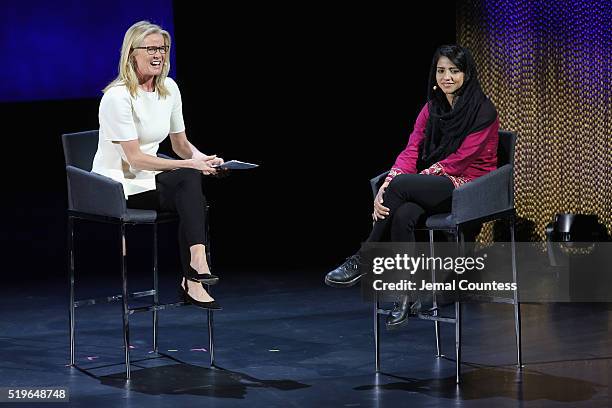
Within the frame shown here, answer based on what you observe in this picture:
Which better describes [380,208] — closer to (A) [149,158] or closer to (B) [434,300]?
(B) [434,300]

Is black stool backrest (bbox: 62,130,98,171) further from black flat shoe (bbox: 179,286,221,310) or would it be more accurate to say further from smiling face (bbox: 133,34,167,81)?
black flat shoe (bbox: 179,286,221,310)

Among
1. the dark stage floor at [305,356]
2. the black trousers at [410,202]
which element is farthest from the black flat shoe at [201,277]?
the black trousers at [410,202]

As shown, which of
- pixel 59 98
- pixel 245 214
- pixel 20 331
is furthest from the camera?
pixel 59 98

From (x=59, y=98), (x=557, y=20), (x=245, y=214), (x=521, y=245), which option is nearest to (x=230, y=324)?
(x=521, y=245)

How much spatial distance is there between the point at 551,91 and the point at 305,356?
8.80 ft

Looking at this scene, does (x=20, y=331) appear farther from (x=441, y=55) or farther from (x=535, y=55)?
(x=535, y=55)

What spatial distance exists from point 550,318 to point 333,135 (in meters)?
4.64

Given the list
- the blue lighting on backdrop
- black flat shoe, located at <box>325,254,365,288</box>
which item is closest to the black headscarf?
black flat shoe, located at <box>325,254,365,288</box>

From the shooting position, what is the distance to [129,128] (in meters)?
4.15

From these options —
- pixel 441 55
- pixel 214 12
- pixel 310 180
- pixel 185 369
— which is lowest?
pixel 185 369

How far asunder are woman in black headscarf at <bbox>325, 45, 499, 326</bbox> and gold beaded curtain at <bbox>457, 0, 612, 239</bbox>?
1.94 meters

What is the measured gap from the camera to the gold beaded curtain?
618cm

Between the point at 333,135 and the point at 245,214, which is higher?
the point at 333,135

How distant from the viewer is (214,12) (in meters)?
9.30
